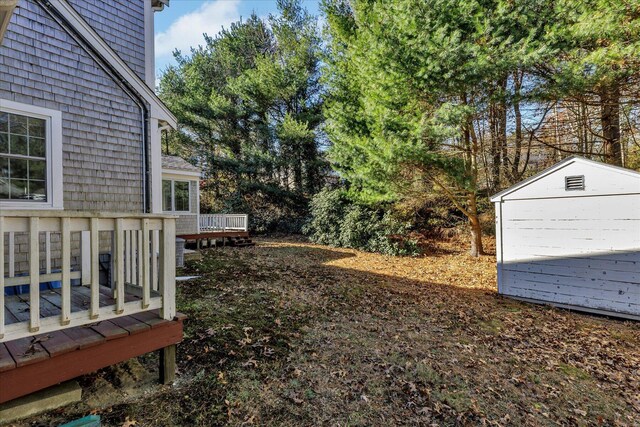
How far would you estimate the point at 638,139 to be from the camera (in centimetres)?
955

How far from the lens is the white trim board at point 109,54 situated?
16.6 ft

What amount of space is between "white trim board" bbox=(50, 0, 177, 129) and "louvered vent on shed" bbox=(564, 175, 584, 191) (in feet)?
27.4

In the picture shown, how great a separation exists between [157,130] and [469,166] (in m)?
8.97

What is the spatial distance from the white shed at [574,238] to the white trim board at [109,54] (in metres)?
7.84

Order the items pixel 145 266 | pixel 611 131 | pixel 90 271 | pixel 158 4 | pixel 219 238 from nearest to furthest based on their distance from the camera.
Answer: pixel 90 271
pixel 145 266
pixel 158 4
pixel 611 131
pixel 219 238

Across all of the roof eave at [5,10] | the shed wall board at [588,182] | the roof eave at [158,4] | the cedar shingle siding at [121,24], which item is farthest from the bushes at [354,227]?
the roof eave at [5,10]

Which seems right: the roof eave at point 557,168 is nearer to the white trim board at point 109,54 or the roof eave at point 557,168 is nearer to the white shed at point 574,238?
the white shed at point 574,238

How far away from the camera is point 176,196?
12938 mm

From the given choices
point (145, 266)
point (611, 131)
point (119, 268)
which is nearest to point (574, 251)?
point (611, 131)

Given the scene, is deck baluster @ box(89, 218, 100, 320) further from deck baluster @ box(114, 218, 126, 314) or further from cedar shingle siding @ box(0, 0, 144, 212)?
cedar shingle siding @ box(0, 0, 144, 212)

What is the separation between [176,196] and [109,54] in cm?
811

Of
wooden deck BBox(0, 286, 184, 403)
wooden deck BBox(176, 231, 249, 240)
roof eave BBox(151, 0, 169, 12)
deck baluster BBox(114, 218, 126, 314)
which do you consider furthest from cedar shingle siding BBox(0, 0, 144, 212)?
wooden deck BBox(176, 231, 249, 240)

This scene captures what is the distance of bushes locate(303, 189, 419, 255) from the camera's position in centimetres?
1270

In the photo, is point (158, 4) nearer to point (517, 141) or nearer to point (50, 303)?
point (50, 303)
